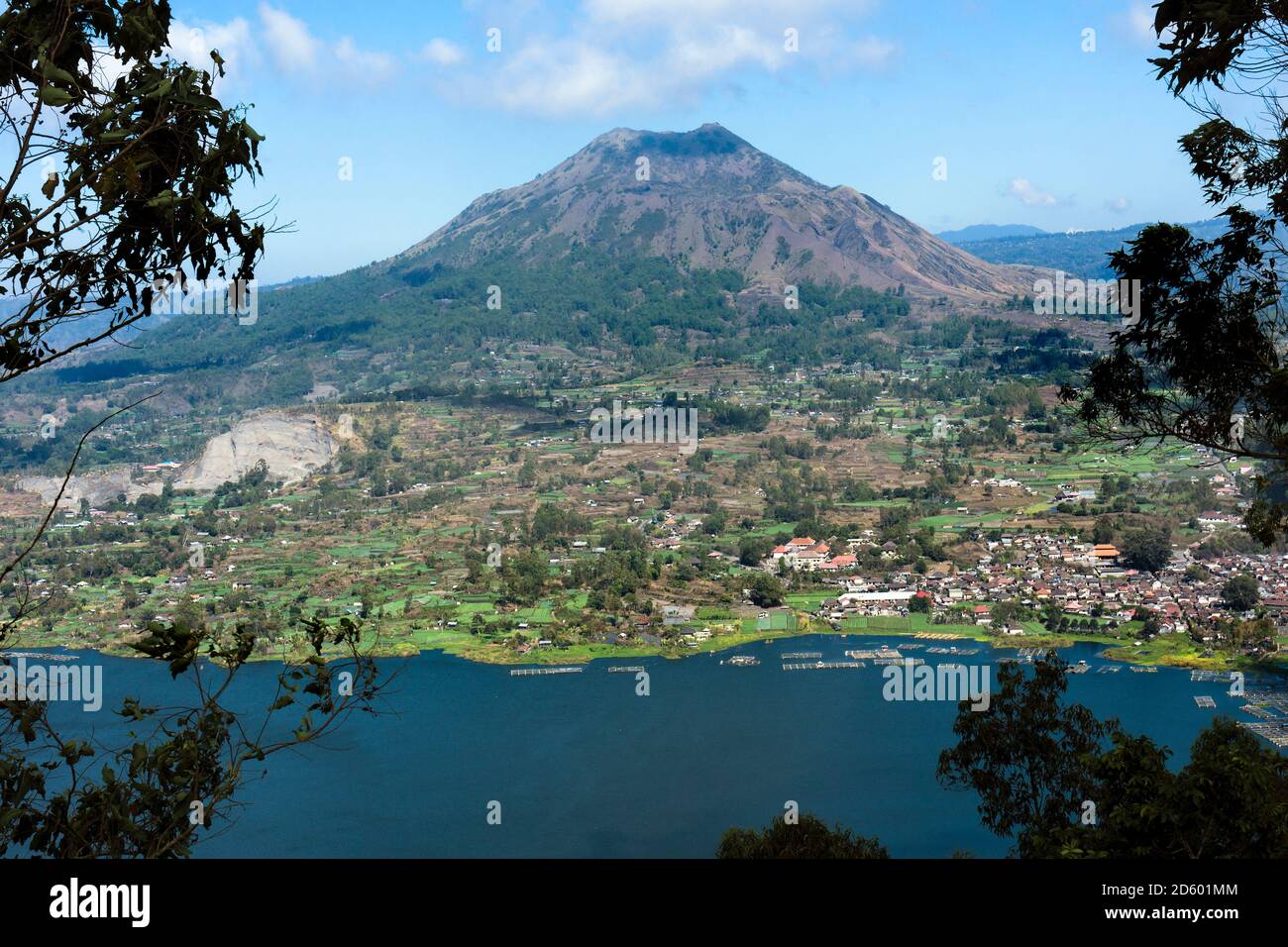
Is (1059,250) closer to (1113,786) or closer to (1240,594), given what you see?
(1240,594)

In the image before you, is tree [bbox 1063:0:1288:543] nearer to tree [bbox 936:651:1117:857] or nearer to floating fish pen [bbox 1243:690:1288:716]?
tree [bbox 936:651:1117:857]

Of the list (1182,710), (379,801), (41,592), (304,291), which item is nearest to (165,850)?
(379,801)

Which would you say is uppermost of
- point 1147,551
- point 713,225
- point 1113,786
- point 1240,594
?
point 713,225

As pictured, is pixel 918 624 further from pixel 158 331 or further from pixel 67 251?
pixel 158 331

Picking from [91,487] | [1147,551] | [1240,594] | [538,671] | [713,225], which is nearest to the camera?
[538,671]

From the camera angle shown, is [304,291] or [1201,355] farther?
[304,291]

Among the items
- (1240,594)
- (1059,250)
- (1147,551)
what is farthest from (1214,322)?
(1059,250)

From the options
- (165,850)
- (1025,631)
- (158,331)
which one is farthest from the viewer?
(158,331)
